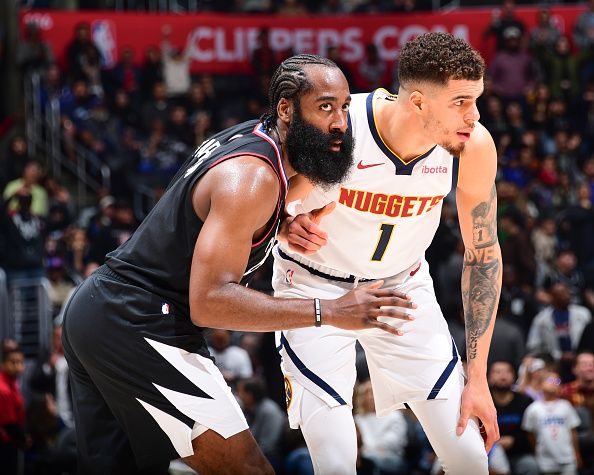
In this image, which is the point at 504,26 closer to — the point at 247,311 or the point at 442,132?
the point at 442,132

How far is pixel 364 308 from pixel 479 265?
1507 millimetres

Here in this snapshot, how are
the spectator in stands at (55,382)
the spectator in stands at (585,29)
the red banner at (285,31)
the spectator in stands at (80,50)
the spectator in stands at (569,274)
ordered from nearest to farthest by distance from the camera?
the spectator in stands at (55,382)
the spectator in stands at (569,274)
the spectator in stands at (80,50)
the spectator in stands at (585,29)
the red banner at (285,31)

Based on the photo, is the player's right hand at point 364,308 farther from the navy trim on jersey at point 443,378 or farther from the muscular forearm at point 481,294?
the muscular forearm at point 481,294

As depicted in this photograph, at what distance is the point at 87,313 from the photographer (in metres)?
4.53

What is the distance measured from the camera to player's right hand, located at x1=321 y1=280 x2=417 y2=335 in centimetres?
400

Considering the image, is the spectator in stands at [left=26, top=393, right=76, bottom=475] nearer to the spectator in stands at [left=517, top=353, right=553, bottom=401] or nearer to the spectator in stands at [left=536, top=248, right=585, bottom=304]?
the spectator in stands at [left=517, top=353, right=553, bottom=401]

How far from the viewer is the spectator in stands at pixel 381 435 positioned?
943cm

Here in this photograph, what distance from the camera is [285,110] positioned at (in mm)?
4535

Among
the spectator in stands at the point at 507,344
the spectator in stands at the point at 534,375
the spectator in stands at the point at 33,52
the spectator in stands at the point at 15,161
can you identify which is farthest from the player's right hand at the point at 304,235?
the spectator in stands at the point at 33,52

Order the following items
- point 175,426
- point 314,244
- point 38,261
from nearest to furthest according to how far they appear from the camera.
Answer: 1. point 175,426
2. point 314,244
3. point 38,261

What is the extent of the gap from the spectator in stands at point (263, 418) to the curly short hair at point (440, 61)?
538cm

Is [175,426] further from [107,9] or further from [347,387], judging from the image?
[107,9]

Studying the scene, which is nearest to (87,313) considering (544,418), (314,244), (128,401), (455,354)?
(128,401)

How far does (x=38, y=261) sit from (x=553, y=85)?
8.80 m
